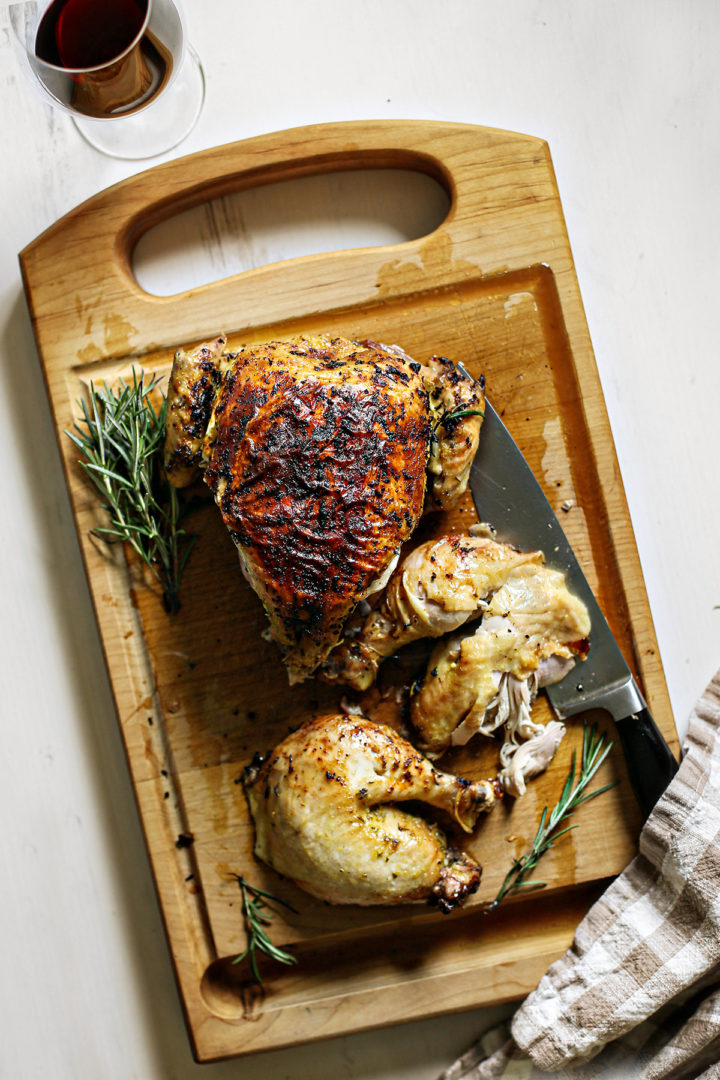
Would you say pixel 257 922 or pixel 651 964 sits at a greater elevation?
pixel 257 922

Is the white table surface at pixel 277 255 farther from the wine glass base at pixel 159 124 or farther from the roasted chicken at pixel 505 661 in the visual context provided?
the roasted chicken at pixel 505 661

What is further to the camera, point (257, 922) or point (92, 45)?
point (257, 922)

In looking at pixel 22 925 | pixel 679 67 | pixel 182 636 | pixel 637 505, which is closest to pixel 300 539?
pixel 182 636

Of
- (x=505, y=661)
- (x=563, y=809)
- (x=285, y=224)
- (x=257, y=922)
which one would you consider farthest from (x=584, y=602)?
(x=285, y=224)

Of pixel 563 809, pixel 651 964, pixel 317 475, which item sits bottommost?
pixel 651 964

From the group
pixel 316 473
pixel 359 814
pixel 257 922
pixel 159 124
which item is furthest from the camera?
pixel 159 124

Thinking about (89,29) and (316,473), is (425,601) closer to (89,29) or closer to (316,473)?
(316,473)

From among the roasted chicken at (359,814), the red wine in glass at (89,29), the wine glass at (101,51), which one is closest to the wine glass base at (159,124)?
the wine glass at (101,51)

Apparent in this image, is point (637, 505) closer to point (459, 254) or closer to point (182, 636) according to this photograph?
point (459, 254)
